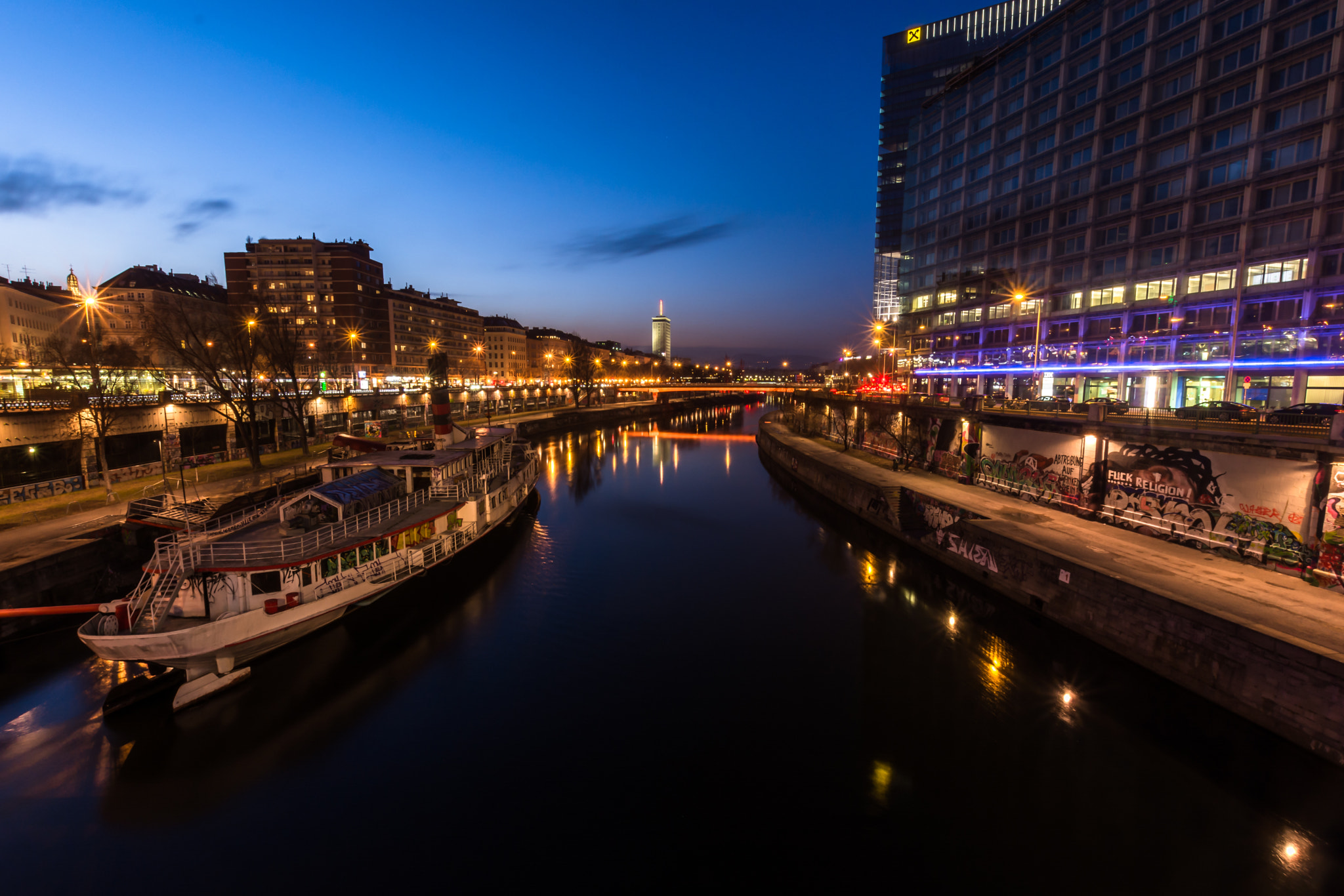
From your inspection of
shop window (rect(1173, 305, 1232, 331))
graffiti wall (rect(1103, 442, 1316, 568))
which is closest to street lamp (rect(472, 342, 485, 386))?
shop window (rect(1173, 305, 1232, 331))

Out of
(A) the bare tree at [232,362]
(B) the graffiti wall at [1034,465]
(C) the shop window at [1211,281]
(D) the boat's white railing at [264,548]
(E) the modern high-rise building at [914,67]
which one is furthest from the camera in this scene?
(E) the modern high-rise building at [914,67]

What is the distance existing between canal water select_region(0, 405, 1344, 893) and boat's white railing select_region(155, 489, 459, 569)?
3.63 m

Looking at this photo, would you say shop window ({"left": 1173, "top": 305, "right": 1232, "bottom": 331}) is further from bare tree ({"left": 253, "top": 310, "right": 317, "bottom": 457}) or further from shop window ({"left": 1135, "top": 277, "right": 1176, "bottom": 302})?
bare tree ({"left": 253, "top": 310, "right": 317, "bottom": 457})

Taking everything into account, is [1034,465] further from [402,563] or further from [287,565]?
[287,565]

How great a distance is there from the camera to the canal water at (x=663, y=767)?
10.6 m

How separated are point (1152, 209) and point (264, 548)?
239 feet

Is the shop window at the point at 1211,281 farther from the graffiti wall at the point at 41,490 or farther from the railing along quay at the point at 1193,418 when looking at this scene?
the graffiti wall at the point at 41,490

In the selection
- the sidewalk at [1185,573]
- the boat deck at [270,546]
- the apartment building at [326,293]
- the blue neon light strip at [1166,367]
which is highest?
the apartment building at [326,293]

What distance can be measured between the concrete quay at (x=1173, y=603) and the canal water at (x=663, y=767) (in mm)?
711

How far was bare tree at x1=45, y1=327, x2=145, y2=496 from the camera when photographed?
93.9 ft

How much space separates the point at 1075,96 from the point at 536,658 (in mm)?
79237

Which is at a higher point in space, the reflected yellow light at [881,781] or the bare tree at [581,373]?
the bare tree at [581,373]

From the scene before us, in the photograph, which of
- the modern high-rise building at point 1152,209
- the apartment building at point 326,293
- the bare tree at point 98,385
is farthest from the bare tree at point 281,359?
the apartment building at point 326,293

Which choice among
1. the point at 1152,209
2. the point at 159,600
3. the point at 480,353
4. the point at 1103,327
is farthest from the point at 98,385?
the point at 480,353
